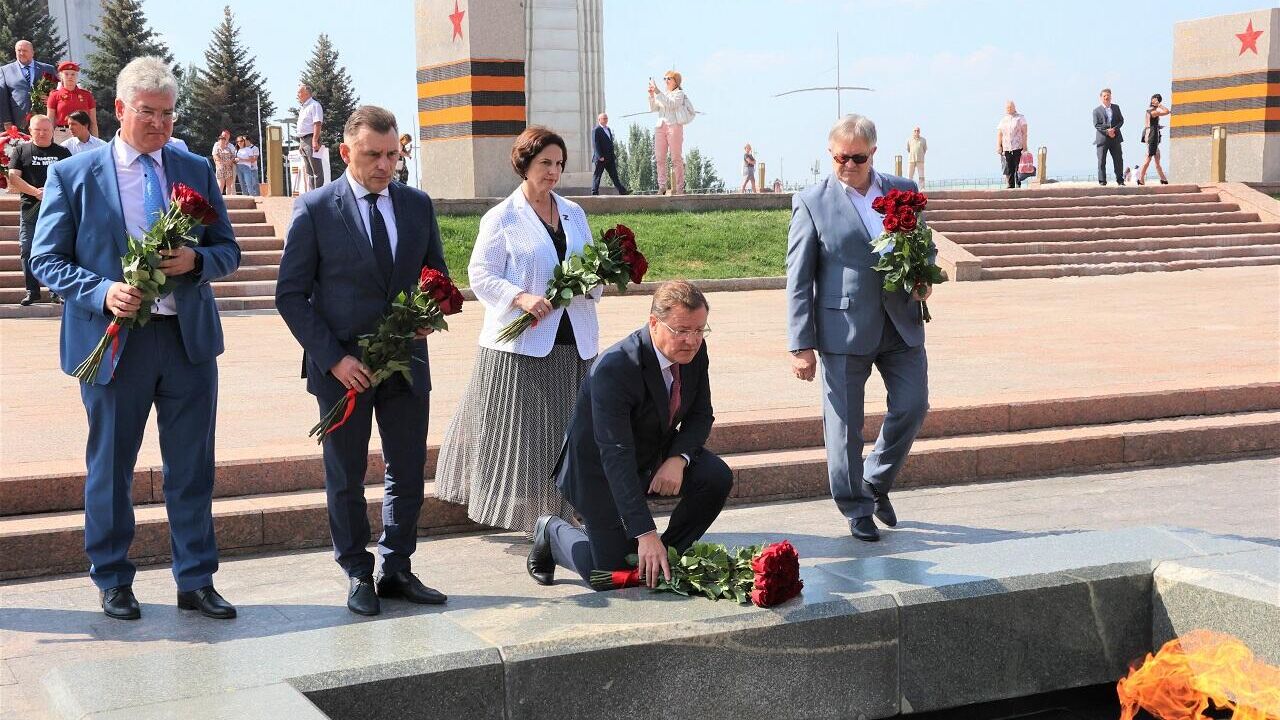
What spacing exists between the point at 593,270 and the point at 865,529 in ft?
5.73

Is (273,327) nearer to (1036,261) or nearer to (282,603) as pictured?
(282,603)

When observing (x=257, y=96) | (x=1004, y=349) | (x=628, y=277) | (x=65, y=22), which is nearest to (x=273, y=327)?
(x=1004, y=349)

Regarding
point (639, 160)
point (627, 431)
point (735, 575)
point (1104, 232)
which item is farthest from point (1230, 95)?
point (639, 160)

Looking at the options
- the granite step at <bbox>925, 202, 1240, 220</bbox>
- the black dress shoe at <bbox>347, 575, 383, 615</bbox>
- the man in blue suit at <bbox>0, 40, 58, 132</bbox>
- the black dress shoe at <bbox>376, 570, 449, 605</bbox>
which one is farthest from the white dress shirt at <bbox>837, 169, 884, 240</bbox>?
the granite step at <bbox>925, 202, 1240, 220</bbox>

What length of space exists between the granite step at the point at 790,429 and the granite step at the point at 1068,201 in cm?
1462

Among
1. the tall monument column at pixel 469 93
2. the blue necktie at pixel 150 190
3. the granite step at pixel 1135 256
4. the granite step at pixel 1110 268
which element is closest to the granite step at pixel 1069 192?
the granite step at pixel 1135 256

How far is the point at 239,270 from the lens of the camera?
1680cm

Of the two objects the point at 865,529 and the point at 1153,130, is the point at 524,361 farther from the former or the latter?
the point at 1153,130

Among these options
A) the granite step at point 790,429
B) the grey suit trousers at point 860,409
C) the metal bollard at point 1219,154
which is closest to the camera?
the granite step at point 790,429

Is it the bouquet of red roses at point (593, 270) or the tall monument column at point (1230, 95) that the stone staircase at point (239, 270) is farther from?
the tall monument column at point (1230, 95)

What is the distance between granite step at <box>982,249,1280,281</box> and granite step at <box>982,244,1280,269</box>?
0.21 m

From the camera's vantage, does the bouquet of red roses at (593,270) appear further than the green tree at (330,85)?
No

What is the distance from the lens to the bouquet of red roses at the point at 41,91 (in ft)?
58.9

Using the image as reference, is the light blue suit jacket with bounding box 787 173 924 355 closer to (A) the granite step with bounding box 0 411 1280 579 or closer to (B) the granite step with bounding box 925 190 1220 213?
(A) the granite step with bounding box 0 411 1280 579
